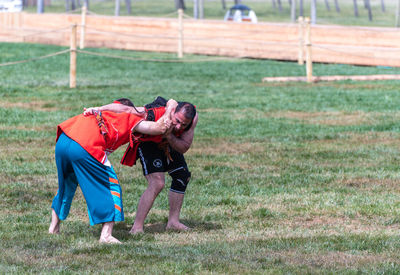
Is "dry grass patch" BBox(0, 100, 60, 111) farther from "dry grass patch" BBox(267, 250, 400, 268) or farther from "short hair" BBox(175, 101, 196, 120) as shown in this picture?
"dry grass patch" BBox(267, 250, 400, 268)

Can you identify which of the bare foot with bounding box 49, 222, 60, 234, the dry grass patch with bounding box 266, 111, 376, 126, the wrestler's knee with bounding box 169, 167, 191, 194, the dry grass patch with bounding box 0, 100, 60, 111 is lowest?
the dry grass patch with bounding box 0, 100, 60, 111

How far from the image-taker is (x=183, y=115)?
247 inches

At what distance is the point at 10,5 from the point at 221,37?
19467 millimetres

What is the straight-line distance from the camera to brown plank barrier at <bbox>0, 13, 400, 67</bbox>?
25.1 meters

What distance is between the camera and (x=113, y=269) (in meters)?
5.52

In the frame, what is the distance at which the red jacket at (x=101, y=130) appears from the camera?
20.4 ft

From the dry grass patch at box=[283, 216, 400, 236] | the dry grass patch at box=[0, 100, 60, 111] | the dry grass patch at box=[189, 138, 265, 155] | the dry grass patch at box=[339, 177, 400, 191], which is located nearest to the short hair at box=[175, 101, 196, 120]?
the dry grass patch at box=[283, 216, 400, 236]

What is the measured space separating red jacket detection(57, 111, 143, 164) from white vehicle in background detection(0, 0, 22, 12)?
39691 millimetres

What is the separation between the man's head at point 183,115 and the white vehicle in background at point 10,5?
39.8m

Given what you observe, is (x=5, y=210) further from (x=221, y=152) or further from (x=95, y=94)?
(x=95, y=94)

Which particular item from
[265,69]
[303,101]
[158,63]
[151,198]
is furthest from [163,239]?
[158,63]

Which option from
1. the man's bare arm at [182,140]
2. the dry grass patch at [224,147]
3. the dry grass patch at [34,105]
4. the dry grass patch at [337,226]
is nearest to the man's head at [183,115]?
the man's bare arm at [182,140]

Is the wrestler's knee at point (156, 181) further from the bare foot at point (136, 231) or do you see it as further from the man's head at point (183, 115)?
the man's head at point (183, 115)

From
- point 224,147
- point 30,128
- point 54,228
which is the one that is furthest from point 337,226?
point 30,128
